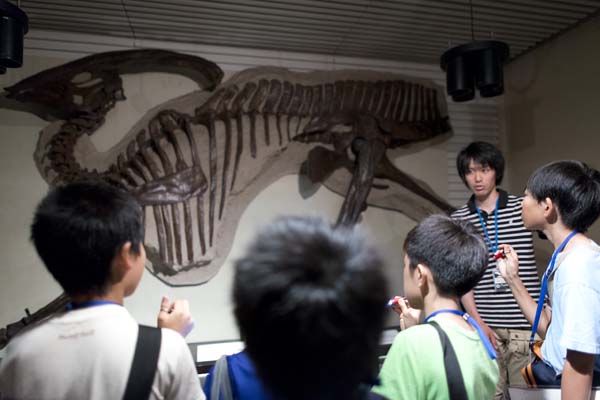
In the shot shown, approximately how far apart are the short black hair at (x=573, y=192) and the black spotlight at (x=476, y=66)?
4.99ft

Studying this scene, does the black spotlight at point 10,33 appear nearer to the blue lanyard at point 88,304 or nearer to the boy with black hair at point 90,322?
the boy with black hair at point 90,322

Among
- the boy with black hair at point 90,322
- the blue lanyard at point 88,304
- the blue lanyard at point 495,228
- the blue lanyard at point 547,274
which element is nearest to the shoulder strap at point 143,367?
the boy with black hair at point 90,322

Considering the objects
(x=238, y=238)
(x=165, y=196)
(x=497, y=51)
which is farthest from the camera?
(x=238, y=238)

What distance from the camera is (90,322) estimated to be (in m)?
1.14

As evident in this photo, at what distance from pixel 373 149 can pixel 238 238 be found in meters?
1.26

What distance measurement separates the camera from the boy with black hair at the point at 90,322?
1.08 m

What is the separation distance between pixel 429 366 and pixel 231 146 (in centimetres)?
273

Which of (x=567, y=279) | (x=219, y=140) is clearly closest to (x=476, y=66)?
(x=219, y=140)

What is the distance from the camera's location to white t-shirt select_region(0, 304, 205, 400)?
3.54ft

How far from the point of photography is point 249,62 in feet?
12.8

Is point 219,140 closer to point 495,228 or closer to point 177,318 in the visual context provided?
point 495,228

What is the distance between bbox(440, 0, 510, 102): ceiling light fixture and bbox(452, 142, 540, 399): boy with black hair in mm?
451

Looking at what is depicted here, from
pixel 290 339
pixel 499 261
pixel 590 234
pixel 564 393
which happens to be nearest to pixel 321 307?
pixel 290 339

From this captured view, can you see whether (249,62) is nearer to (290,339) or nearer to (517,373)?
(517,373)
